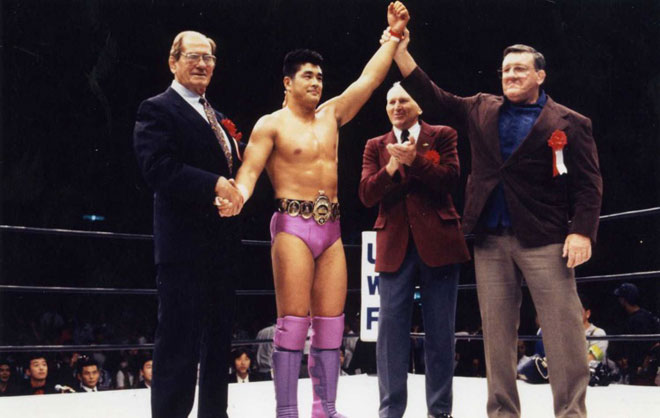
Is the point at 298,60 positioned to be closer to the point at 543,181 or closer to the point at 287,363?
the point at 543,181

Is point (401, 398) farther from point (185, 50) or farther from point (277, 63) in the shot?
point (277, 63)

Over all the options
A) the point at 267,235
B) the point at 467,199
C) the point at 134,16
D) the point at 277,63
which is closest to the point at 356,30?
the point at 277,63

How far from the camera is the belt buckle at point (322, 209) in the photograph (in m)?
2.85

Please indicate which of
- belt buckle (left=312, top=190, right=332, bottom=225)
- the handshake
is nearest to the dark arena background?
belt buckle (left=312, top=190, right=332, bottom=225)

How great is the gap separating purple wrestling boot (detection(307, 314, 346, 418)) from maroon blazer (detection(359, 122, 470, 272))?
1.36ft

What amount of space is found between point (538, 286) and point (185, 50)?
1.52 meters

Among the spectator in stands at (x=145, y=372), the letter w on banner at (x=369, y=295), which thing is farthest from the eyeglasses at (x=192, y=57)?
the spectator in stands at (x=145, y=372)

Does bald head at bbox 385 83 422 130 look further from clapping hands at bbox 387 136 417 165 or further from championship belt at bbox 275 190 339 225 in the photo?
championship belt at bbox 275 190 339 225

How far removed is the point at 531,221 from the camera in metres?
2.75

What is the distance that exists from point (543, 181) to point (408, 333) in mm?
813

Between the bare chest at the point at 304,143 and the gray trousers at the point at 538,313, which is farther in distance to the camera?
the bare chest at the point at 304,143

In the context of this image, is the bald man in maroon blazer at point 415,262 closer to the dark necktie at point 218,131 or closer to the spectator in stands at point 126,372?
the dark necktie at point 218,131

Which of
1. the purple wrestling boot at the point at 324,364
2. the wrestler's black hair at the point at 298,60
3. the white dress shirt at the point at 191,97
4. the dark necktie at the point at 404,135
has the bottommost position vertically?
the purple wrestling boot at the point at 324,364

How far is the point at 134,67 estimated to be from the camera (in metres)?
8.30
